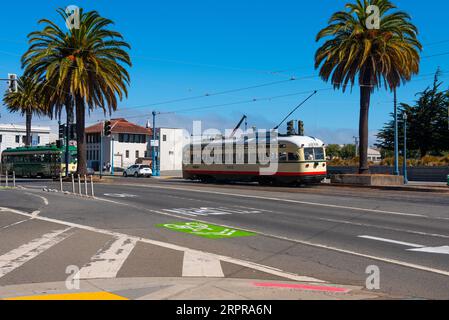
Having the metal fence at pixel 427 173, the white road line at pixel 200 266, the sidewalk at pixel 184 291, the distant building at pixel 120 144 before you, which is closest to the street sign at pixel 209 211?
the white road line at pixel 200 266

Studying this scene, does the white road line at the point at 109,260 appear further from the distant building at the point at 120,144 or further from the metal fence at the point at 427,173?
the distant building at the point at 120,144

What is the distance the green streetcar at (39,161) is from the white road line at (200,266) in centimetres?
4294

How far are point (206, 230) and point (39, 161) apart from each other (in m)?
44.4

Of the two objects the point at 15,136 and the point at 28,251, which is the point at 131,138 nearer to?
the point at 15,136

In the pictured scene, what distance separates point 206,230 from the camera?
13.3 meters

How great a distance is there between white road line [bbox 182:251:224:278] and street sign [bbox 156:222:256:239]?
101 inches

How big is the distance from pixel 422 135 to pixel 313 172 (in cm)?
2881

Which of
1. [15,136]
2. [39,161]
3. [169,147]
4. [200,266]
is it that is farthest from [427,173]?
[15,136]

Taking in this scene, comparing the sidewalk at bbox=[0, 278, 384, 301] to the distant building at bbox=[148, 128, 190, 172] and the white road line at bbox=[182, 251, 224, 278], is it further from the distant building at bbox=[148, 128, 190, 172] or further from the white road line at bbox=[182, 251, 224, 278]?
the distant building at bbox=[148, 128, 190, 172]

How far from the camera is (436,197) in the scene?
81.2 feet

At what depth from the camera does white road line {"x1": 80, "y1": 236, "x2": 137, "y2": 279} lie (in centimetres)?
776

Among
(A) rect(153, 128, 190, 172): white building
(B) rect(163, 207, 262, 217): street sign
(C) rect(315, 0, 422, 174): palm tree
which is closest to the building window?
(A) rect(153, 128, 190, 172): white building
